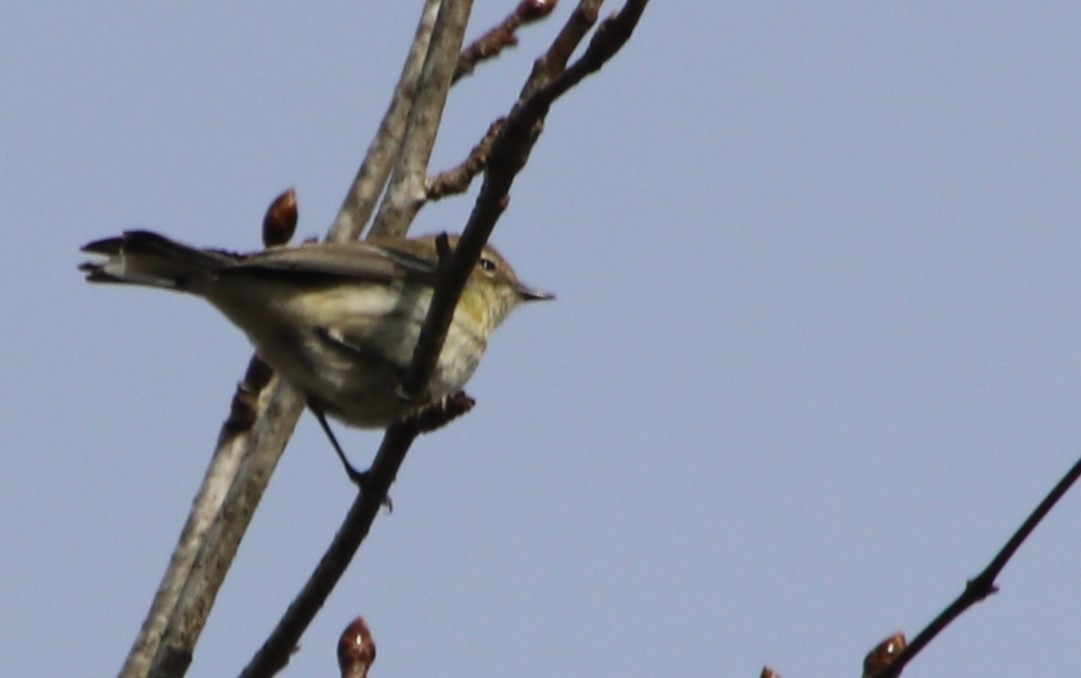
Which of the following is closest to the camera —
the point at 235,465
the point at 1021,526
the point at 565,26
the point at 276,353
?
the point at 1021,526

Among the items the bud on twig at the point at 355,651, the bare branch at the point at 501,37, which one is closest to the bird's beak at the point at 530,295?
the bare branch at the point at 501,37

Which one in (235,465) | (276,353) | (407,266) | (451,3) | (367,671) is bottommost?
(367,671)

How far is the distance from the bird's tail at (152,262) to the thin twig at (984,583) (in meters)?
3.48

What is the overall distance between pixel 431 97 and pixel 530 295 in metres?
2.62

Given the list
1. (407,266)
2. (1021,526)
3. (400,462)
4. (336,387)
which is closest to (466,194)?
(407,266)

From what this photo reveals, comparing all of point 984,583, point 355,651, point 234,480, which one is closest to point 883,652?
point 984,583

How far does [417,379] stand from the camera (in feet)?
14.0

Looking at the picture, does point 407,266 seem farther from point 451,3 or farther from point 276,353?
point 451,3

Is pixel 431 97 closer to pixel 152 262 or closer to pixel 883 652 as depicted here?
pixel 152 262

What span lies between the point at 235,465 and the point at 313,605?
4.37 ft

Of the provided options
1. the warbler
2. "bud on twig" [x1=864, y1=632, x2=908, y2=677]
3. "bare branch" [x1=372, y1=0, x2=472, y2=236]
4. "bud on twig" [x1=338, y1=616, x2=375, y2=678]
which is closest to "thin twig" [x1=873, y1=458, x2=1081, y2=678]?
"bud on twig" [x1=864, y1=632, x2=908, y2=677]

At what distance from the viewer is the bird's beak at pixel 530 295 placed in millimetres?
7844

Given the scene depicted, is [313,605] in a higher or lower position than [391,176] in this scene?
lower

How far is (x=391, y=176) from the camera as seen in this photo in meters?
5.60
